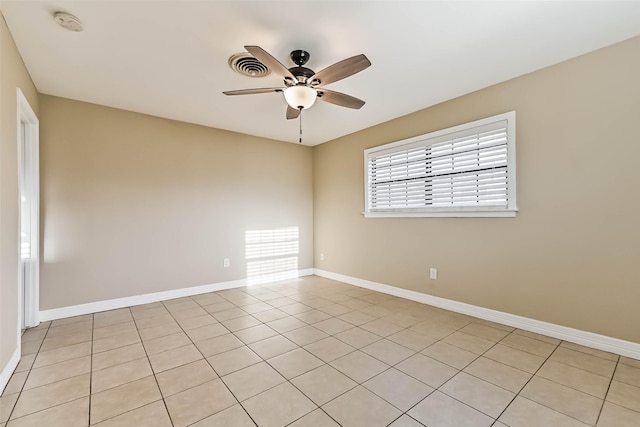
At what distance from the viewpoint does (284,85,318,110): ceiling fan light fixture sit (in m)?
2.24

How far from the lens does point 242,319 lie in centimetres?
310

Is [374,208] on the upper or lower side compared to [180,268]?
upper

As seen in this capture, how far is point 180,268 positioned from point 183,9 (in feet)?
10.4

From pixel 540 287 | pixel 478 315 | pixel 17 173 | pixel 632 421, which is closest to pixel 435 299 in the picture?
pixel 478 315

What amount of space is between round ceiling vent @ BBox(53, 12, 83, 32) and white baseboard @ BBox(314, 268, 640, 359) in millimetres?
4166

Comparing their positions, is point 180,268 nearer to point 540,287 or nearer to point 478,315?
point 478,315

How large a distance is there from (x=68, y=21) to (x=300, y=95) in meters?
1.68

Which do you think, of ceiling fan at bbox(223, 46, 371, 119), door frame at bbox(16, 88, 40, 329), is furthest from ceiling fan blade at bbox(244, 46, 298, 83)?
door frame at bbox(16, 88, 40, 329)

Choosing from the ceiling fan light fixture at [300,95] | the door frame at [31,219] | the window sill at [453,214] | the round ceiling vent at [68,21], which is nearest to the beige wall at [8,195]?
the round ceiling vent at [68,21]

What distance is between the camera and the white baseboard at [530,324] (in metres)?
2.26

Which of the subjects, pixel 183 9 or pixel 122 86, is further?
pixel 122 86

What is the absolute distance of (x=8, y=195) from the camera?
200cm

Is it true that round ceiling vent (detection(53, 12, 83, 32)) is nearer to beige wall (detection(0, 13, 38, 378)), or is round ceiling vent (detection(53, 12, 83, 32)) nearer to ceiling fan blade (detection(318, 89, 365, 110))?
beige wall (detection(0, 13, 38, 378))

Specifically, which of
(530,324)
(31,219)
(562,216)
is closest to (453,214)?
(562,216)
